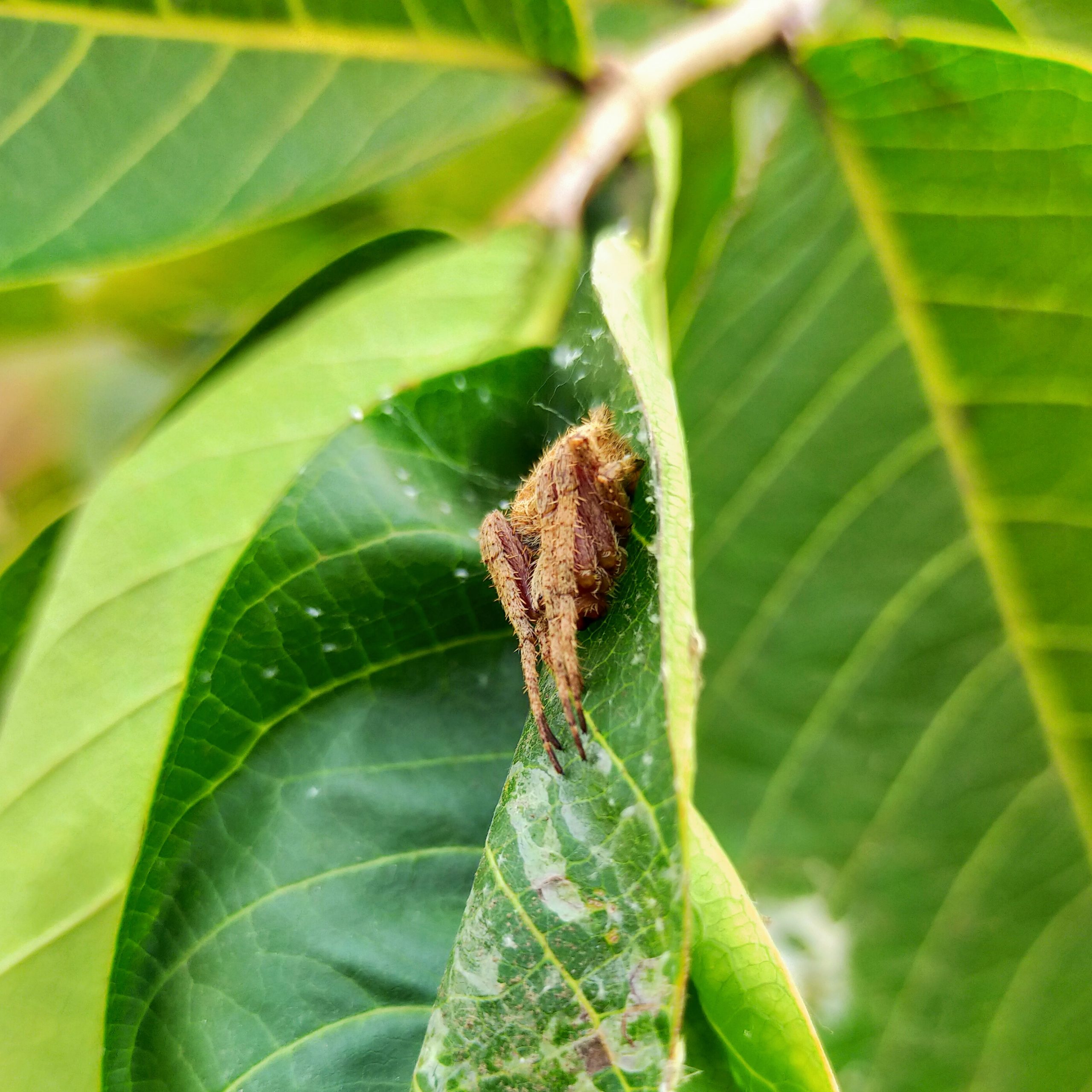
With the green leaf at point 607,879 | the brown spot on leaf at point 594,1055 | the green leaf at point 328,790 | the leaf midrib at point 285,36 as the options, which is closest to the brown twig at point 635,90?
the leaf midrib at point 285,36

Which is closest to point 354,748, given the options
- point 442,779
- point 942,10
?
point 442,779

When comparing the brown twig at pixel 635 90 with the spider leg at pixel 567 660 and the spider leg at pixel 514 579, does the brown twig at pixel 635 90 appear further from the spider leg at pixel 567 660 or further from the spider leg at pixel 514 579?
the spider leg at pixel 567 660

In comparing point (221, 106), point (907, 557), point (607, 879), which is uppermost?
point (221, 106)

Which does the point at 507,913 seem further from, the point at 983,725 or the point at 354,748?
the point at 983,725

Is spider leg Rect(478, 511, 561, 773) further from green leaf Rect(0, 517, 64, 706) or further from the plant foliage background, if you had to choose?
green leaf Rect(0, 517, 64, 706)

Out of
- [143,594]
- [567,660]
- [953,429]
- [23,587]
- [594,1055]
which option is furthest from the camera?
[953,429]

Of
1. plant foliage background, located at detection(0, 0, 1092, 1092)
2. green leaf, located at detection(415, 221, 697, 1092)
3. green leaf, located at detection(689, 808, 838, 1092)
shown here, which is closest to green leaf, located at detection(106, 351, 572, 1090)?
plant foliage background, located at detection(0, 0, 1092, 1092)

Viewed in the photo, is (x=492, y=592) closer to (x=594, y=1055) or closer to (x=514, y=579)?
(x=514, y=579)

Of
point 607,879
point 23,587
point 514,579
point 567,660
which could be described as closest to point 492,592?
point 514,579
